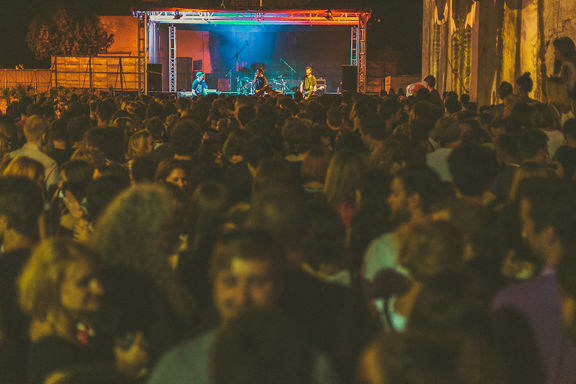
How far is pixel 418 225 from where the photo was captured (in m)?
3.05

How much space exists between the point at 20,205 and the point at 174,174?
1.55 meters

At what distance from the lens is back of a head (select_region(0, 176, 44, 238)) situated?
3768 mm

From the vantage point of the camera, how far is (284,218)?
3299 millimetres

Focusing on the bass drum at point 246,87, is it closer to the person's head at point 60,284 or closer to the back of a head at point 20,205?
the back of a head at point 20,205

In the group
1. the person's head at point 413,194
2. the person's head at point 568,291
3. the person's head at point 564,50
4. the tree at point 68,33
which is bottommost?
the person's head at point 568,291

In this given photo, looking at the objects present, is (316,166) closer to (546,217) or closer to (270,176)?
(270,176)

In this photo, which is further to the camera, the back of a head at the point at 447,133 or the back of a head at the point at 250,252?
the back of a head at the point at 447,133

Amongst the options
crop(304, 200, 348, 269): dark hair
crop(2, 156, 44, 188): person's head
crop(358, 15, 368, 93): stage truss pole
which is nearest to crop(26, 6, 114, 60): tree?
crop(358, 15, 368, 93): stage truss pole

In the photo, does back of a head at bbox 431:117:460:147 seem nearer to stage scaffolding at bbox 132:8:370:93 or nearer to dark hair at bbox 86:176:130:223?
dark hair at bbox 86:176:130:223

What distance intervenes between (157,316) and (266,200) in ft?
2.38

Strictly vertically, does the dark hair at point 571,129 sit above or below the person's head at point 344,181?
above

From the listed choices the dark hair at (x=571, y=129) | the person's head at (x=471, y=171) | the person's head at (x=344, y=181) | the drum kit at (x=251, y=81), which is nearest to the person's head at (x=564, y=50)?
the dark hair at (x=571, y=129)

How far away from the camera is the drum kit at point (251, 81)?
34.5 metres

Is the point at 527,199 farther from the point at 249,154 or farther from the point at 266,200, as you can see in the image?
the point at 249,154
